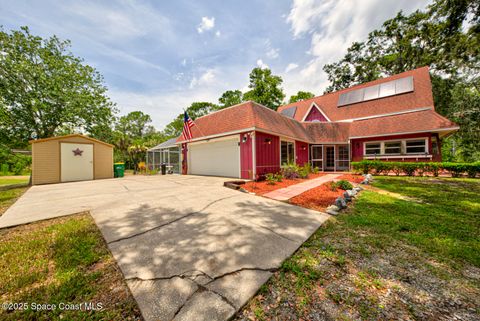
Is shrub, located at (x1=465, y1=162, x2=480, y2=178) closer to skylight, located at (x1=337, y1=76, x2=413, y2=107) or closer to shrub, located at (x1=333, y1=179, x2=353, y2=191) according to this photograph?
shrub, located at (x1=333, y1=179, x2=353, y2=191)

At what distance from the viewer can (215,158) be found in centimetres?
1166

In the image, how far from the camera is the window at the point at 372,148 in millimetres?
13455

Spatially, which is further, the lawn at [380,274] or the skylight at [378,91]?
the skylight at [378,91]

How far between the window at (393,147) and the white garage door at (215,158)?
39.3 feet

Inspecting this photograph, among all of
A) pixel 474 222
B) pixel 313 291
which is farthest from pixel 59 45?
pixel 474 222

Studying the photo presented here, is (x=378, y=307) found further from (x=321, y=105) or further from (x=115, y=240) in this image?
(x=321, y=105)

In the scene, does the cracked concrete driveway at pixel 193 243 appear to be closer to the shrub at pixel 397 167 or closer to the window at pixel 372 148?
the shrub at pixel 397 167

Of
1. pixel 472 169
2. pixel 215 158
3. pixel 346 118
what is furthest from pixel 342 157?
pixel 215 158

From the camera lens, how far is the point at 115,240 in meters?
2.81

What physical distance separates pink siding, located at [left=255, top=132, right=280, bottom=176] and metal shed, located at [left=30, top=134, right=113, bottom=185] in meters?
11.7

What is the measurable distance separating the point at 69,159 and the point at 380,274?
1596cm

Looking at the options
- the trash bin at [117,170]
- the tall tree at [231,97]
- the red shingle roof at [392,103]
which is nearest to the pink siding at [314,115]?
the red shingle roof at [392,103]

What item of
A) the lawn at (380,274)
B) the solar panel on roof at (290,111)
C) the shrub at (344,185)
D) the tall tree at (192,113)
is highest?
the tall tree at (192,113)

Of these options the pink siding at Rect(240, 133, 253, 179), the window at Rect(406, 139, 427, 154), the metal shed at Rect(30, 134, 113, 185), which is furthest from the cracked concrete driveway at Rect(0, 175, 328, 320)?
the window at Rect(406, 139, 427, 154)
